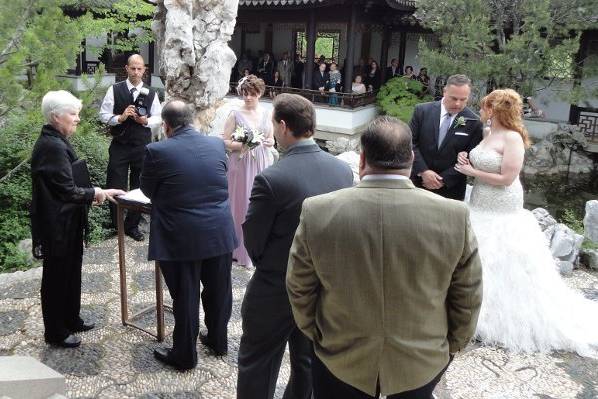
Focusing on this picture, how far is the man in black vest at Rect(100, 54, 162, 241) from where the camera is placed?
5785 mm

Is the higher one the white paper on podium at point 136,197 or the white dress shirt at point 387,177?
the white dress shirt at point 387,177

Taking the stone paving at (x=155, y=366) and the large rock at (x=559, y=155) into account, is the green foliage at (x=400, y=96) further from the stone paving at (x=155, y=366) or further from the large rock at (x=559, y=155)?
the stone paving at (x=155, y=366)

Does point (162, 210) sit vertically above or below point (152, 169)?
below

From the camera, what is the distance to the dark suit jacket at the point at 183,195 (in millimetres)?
3348

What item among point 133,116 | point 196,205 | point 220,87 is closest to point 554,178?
point 220,87

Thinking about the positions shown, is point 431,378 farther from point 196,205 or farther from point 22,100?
point 22,100

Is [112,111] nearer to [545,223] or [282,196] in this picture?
[282,196]

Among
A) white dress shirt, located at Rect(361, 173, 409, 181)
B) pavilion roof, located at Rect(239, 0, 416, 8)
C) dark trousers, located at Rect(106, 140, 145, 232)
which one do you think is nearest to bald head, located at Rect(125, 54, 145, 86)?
dark trousers, located at Rect(106, 140, 145, 232)

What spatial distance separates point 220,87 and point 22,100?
2.31 m

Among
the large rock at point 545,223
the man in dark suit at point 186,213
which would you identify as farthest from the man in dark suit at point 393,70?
the man in dark suit at point 186,213

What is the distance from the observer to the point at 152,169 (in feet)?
11.0

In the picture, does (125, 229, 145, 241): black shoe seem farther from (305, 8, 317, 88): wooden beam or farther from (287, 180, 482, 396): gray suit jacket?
(305, 8, 317, 88): wooden beam

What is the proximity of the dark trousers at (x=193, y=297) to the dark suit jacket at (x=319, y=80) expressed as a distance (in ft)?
45.1

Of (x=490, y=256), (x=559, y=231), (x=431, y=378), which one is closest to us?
(x=431, y=378)
